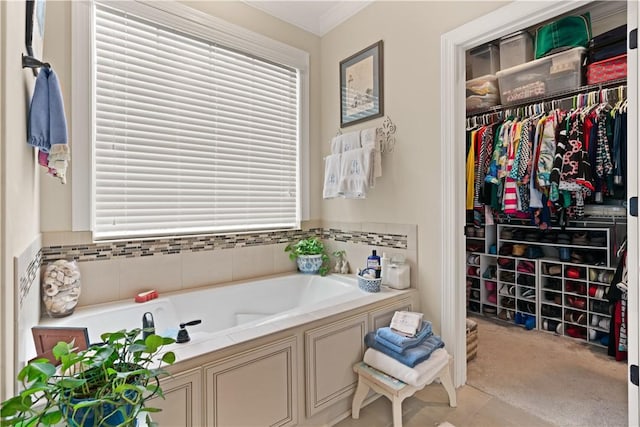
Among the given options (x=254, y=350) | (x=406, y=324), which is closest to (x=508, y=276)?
(x=406, y=324)

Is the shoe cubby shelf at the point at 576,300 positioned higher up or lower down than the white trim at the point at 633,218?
lower down

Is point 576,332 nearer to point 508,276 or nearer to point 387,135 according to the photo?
point 508,276

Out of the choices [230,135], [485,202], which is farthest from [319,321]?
[485,202]

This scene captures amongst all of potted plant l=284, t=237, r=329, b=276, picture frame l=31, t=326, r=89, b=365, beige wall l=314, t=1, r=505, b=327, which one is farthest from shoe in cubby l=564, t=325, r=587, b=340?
picture frame l=31, t=326, r=89, b=365

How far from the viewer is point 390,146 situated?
92.4 inches

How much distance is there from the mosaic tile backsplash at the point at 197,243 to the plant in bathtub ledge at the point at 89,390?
1317 mm

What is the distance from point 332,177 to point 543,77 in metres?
1.90

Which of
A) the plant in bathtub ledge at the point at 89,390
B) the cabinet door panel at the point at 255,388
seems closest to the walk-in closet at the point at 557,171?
the cabinet door panel at the point at 255,388

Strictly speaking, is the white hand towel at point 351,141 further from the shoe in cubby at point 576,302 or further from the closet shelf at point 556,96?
the shoe in cubby at point 576,302

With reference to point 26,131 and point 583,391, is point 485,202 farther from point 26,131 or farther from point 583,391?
point 26,131

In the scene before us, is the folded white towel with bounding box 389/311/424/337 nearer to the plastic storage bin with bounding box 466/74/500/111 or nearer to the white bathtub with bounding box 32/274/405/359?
the white bathtub with bounding box 32/274/405/359

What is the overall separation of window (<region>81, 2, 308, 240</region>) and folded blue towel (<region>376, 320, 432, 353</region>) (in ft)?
4.26

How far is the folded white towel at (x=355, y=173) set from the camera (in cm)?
225

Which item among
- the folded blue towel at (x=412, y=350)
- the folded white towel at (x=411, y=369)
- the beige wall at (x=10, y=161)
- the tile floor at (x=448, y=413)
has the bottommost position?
the tile floor at (x=448, y=413)
